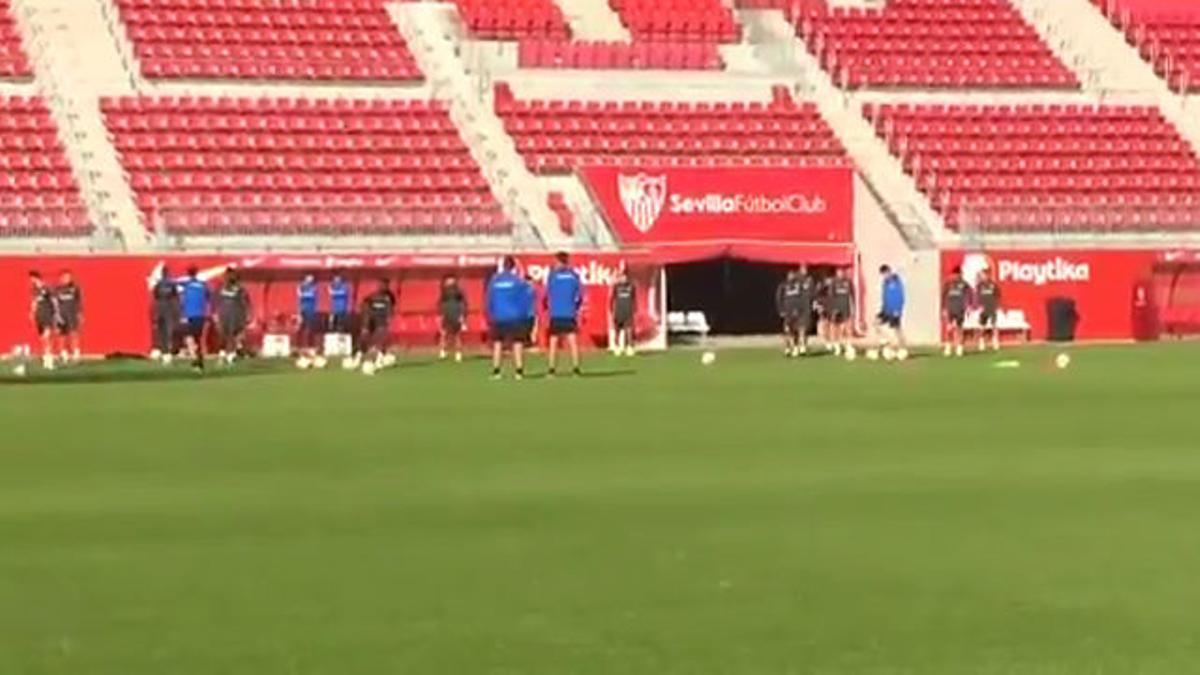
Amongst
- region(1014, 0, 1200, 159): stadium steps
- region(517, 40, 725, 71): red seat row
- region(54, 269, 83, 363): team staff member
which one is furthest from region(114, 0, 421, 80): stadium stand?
region(1014, 0, 1200, 159): stadium steps

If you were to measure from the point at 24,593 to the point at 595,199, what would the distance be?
120 ft

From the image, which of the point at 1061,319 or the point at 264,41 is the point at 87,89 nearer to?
the point at 264,41

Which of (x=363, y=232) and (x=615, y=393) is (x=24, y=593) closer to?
(x=615, y=393)

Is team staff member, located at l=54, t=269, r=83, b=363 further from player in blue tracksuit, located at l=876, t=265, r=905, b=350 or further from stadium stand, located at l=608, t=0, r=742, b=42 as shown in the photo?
stadium stand, located at l=608, t=0, r=742, b=42

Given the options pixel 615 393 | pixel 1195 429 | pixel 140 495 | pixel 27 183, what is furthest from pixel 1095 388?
pixel 27 183

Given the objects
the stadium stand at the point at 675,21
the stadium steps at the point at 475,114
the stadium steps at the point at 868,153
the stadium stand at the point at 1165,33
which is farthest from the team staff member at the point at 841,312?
the stadium stand at the point at 1165,33

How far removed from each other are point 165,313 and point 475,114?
12.2 m

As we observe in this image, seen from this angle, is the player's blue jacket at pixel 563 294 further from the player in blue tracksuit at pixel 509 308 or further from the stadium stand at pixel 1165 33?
the stadium stand at pixel 1165 33

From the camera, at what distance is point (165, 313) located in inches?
1527

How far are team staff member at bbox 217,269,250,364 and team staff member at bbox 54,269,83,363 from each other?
2.41m

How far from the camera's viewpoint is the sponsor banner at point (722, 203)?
1834 inches

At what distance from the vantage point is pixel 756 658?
8719 millimetres

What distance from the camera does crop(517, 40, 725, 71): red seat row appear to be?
169 feet

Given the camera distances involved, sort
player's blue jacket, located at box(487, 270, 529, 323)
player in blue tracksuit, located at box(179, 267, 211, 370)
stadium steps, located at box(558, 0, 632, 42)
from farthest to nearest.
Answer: stadium steps, located at box(558, 0, 632, 42)
player in blue tracksuit, located at box(179, 267, 211, 370)
player's blue jacket, located at box(487, 270, 529, 323)
